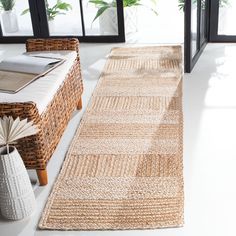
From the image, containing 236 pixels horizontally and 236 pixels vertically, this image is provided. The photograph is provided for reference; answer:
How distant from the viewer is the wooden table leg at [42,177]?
6.36 ft

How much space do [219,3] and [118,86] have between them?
1328 millimetres

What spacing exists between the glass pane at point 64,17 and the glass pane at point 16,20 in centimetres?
21

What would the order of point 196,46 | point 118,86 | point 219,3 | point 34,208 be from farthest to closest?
1. point 219,3
2. point 196,46
3. point 118,86
4. point 34,208

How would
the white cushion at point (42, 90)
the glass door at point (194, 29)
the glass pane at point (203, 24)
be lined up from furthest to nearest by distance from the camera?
the glass pane at point (203, 24), the glass door at point (194, 29), the white cushion at point (42, 90)

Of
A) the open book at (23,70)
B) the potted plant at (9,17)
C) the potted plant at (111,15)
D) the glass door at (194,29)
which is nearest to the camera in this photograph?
the open book at (23,70)

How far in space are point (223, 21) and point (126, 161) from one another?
211cm

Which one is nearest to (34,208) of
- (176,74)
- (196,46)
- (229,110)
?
(229,110)

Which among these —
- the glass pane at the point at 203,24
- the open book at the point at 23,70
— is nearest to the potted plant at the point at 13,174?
the open book at the point at 23,70

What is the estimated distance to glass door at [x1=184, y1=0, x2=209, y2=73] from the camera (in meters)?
3.02

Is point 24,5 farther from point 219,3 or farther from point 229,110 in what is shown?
point 229,110

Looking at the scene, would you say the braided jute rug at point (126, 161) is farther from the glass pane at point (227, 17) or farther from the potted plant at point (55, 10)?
the potted plant at point (55, 10)

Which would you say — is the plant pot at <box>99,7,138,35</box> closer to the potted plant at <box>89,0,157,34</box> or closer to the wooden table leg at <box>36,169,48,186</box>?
the potted plant at <box>89,0,157,34</box>

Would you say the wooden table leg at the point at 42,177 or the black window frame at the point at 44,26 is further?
the black window frame at the point at 44,26

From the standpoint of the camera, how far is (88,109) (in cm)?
266
